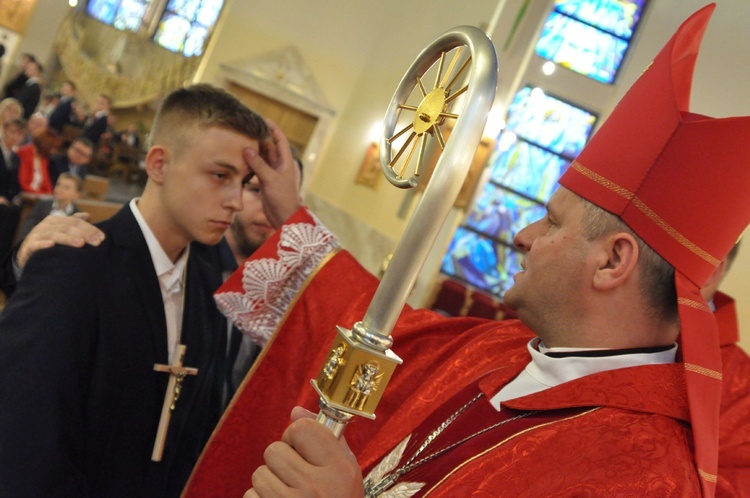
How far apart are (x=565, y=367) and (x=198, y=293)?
118 cm

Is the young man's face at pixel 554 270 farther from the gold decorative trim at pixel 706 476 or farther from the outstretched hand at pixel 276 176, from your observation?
the outstretched hand at pixel 276 176

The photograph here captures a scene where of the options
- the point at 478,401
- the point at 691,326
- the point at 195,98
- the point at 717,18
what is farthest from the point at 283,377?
the point at 717,18

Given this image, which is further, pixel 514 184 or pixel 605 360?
pixel 514 184

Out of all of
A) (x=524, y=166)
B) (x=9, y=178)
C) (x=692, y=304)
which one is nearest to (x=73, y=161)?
(x=9, y=178)

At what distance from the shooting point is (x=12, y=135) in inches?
233

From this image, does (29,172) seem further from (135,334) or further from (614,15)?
(614,15)

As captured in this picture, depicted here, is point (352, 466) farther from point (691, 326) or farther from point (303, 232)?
point (303, 232)

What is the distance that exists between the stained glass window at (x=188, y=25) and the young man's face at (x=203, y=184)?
10268 mm

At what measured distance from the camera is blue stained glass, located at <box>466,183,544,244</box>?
1183 centimetres

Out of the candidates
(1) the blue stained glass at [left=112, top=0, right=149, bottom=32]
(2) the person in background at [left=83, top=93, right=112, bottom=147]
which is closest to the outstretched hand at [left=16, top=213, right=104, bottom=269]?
(2) the person in background at [left=83, top=93, right=112, bottom=147]

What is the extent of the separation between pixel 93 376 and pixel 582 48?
1110cm

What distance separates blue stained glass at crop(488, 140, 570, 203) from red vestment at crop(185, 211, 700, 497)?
9927mm

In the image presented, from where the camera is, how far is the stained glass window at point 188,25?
38.3 feet

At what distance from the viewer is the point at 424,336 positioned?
2035mm
